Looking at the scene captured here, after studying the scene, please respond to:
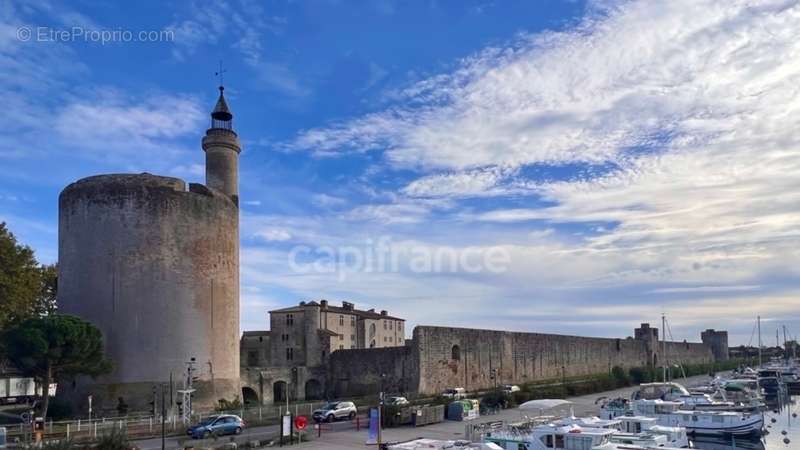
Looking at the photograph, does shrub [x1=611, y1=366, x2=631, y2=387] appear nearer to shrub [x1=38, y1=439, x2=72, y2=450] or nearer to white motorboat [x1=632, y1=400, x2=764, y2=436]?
white motorboat [x1=632, y1=400, x2=764, y2=436]

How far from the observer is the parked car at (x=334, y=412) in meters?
32.9

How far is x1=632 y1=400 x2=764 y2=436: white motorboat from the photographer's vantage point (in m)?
34.3

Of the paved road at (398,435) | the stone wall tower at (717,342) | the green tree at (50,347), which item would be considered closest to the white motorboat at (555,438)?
the paved road at (398,435)

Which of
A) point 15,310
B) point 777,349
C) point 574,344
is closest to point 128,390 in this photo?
point 15,310

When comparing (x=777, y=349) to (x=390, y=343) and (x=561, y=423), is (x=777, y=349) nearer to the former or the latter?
(x=390, y=343)

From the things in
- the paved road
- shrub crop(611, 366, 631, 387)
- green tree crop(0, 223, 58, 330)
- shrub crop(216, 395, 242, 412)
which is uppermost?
green tree crop(0, 223, 58, 330)

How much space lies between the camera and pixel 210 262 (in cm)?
3856

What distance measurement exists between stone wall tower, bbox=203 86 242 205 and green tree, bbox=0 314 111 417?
1327 cm

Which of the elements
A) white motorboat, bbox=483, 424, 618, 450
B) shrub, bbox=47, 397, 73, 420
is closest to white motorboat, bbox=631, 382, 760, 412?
white motorboat, bbox=483, 424, 618, 450

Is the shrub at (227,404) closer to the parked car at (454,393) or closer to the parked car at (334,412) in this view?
the parked car at (334,412)

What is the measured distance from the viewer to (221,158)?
43.6 metres

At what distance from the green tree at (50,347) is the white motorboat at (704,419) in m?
26.1

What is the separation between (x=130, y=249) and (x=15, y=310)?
20.1 ft

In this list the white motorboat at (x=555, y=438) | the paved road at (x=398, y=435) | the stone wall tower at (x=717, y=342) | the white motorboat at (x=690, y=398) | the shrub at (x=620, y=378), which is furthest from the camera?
the stone wall tower at (x=717, y=342)
